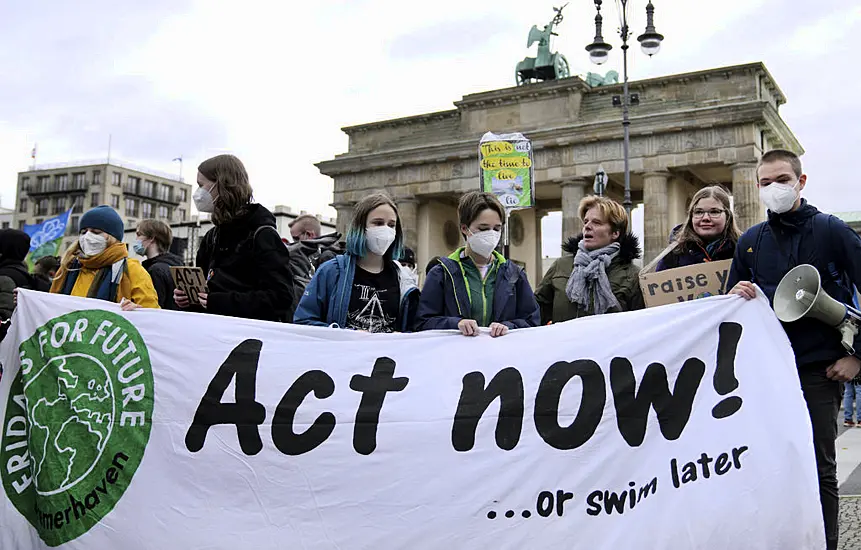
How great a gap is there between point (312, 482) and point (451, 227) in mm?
39279

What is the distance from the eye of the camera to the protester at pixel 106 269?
15.1ft

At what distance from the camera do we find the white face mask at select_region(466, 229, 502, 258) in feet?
14.5

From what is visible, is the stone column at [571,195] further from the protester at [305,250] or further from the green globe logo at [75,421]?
the green globe logo at [75,421]

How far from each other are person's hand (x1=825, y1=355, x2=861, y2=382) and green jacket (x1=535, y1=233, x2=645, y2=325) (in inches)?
52.3

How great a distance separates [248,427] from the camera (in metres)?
3.62

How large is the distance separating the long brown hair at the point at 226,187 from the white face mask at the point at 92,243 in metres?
0.71

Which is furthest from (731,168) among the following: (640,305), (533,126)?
(640,305)

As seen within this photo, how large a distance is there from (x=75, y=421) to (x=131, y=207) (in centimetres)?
9812

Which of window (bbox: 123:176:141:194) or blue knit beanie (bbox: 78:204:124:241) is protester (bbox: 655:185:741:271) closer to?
blue knit beanie (bbox: 78:204:124:241)

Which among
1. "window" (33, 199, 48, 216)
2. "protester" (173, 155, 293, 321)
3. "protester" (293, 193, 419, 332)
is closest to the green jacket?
"protester" (293, 193, 419, 332)

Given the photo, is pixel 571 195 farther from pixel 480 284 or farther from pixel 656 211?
pixel 480 284

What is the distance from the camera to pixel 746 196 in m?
29.6

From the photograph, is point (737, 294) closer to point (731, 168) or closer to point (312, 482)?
point (312, 482)

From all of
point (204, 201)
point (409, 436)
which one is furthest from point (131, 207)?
point (409, 436)
